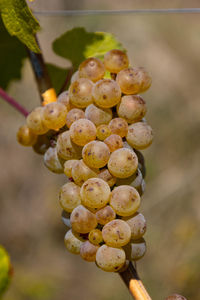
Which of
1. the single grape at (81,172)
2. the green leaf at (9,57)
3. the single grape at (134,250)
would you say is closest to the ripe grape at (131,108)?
the single grape at (81,172)

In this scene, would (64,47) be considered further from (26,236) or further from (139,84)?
(26,236)

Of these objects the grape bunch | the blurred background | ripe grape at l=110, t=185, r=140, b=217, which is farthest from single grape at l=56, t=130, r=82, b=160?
the blurred background

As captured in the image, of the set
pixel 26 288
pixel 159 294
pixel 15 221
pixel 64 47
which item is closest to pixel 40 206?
pixel 15 221

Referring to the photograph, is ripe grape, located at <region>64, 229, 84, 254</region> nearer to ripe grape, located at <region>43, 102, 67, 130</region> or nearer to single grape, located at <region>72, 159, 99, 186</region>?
single grape, located at <region>72, 159, 99, 186</region>

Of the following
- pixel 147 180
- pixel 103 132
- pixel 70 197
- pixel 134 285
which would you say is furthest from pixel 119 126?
pixel 147 180

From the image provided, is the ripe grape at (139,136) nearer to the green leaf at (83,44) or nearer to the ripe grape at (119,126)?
the ripe grape at (119,126)

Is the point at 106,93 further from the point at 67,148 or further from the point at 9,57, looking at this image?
the point at 9,57

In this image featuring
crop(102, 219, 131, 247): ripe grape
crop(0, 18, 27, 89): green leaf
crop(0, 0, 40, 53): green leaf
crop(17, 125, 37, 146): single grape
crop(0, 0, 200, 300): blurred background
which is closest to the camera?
crop(102, 219, 131, 247): ripe grape
